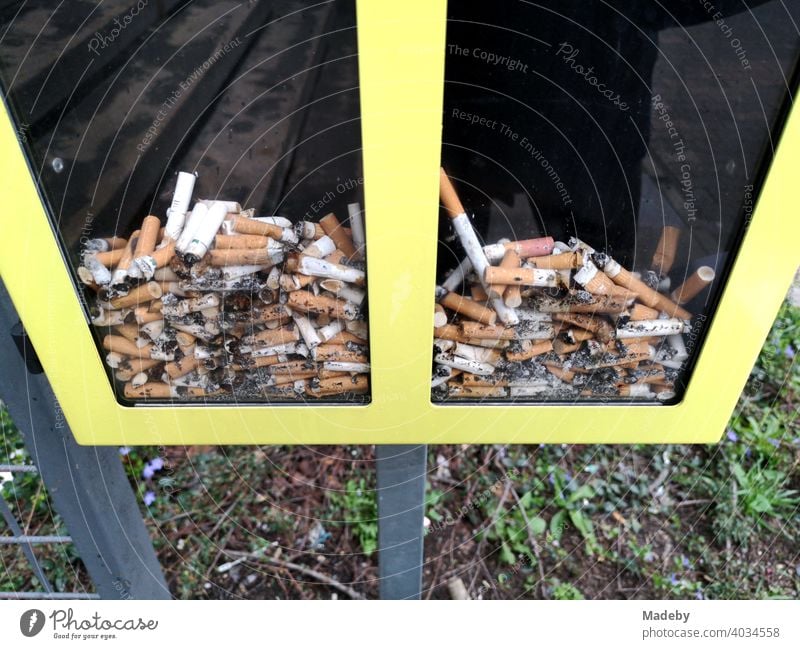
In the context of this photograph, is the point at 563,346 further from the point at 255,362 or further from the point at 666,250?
the point at 255,362

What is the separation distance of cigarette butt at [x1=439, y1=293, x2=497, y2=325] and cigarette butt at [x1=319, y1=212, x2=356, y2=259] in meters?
0.12

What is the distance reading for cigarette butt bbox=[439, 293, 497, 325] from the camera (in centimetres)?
74

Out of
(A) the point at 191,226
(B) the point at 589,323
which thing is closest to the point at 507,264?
(B) the point at 589,323

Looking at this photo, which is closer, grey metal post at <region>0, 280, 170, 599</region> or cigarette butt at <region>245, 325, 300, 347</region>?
cigarette butt at <region>245, 325, 300, 347</region>

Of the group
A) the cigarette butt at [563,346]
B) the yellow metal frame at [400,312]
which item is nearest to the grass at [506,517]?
the yellow metal frame at [400,312]

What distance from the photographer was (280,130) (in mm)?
635

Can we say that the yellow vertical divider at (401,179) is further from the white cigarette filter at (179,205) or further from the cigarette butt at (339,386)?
the white cigarette filter at (179,205)

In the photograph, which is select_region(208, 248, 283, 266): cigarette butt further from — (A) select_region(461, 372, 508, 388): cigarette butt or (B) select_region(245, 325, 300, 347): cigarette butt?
(A) select_region(461, 372, 508, 388): cigarette butt

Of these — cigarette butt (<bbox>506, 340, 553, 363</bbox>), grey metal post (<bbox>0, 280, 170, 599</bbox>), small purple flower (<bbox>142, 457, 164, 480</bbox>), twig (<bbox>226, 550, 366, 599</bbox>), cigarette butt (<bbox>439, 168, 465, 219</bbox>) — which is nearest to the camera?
cigarette butt (<bbox>439, 168, 465, 219</bbox>)

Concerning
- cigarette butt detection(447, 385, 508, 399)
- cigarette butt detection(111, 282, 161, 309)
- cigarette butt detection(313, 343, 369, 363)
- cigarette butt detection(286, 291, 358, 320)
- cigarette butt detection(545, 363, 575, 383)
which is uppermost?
cigarette butt detection(111, 282, 161, 309)

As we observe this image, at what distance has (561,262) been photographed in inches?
28.0

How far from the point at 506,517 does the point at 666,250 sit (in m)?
0.92

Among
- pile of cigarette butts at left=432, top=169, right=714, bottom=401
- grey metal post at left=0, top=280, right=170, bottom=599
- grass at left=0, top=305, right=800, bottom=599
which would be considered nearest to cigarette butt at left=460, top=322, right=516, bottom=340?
pile of cigarette butts at left=432, top=169, right=714, bottom=401

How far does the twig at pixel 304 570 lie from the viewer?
1.38 m
